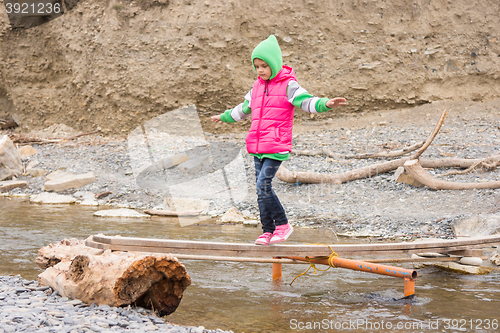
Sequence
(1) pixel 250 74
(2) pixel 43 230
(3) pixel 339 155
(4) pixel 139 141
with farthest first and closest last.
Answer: (1) pixel 250 74 < (4) pixel 139 141 < (3) pixel 339 155 < (2) pixel 43 230

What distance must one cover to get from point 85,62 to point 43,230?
10.9 meters

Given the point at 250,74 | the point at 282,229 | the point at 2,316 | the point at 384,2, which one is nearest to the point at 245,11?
the point at 250,74

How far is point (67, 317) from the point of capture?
2689 millimetres

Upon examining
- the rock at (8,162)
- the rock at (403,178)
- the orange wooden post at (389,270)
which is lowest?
the orange wooden post at (389,270)

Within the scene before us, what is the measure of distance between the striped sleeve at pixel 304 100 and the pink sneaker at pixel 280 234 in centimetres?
111

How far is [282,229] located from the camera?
3971 millimetres

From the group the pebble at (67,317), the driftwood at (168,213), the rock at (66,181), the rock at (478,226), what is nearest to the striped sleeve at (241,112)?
the pebble at (67,317)

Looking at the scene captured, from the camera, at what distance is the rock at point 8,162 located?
1066 cm

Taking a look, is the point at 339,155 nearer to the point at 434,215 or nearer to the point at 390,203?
the point at 390,203

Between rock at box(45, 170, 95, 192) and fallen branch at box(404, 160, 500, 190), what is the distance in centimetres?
709

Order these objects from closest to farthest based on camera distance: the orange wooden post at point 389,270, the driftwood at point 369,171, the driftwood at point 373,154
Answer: the orange wooden post at point 389,270 → the driftwood at point 369,171 → the driftwood at point 373,154

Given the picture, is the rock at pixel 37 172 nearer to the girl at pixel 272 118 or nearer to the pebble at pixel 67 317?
the pebble at pixel 67 317

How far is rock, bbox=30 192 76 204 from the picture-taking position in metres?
9.05

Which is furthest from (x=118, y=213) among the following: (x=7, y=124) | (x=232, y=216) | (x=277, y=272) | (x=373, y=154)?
(x=7, y=124)
